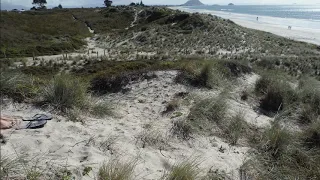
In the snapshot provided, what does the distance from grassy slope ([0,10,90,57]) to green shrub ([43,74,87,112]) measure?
19.7m

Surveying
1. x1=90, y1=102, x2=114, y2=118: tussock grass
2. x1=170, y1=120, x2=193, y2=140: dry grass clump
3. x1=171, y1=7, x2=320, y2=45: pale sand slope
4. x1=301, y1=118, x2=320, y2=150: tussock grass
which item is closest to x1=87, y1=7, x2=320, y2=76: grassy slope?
x1=171, y1=7, x2=320, y2=45: pale sand slope

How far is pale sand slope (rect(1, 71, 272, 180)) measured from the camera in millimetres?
3979

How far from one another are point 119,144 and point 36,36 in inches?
1480

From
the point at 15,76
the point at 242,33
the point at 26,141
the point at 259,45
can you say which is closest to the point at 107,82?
the point at 15,76

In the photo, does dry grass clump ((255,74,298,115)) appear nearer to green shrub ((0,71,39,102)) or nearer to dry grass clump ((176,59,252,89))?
dry grass clump ((176,59,252,89))

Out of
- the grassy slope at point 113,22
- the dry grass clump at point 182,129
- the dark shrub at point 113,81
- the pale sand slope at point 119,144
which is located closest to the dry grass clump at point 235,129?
the pale sand slope at point 119,144

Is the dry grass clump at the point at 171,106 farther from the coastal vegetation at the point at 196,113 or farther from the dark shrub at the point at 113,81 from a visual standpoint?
the dark shrub at the point at 113,81

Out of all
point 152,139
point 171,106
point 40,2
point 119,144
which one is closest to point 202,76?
point 171,106

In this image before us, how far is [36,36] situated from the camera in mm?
37562

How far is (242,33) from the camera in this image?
124 feet

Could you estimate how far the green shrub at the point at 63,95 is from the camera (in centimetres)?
567

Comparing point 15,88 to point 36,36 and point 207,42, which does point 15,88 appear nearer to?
point 207,42

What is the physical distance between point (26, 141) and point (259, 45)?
100ft

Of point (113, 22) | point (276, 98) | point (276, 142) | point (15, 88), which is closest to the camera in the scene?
point (276, 142)
